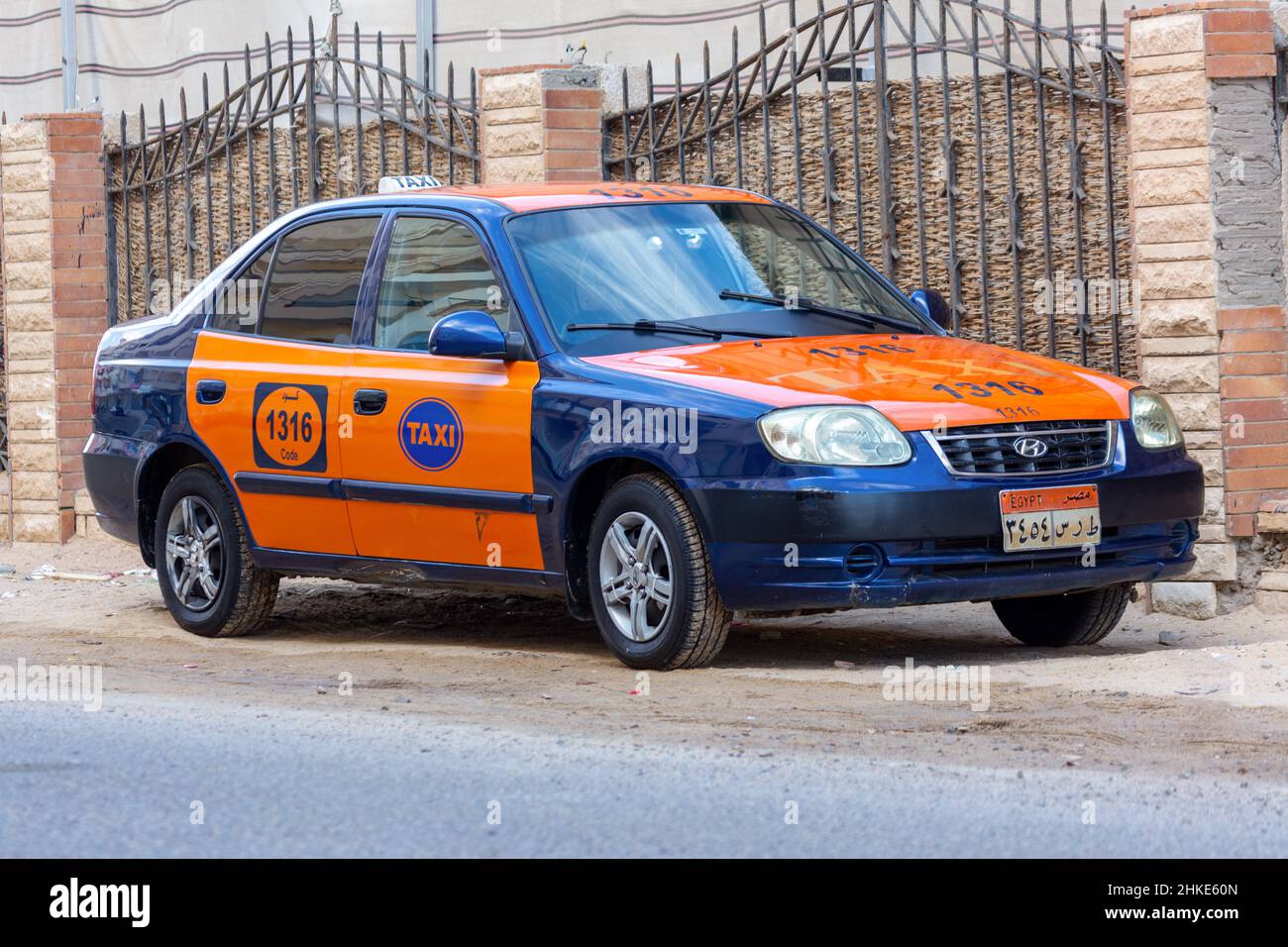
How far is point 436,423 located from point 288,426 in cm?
89

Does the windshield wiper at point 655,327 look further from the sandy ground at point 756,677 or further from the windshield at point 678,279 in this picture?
the sandy ground at point 756,677

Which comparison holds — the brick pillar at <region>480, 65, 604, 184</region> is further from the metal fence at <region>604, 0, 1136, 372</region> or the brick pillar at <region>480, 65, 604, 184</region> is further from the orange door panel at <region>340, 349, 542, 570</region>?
the orange door panel at <region>340, 349, 542, 570</region>

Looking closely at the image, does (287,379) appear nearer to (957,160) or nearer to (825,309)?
(825,309)

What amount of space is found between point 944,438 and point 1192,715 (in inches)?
47.7

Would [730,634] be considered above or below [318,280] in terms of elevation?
below

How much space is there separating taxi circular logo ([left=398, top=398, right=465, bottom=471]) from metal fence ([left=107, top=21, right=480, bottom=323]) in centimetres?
413

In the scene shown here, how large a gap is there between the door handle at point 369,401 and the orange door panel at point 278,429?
0.38 ft

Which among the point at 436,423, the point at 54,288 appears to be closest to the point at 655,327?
the point at 436,423

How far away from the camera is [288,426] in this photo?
8.64m

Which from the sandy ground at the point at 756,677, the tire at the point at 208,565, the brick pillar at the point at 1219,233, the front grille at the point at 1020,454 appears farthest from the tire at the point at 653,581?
the brick pillar at the point at 1219,233

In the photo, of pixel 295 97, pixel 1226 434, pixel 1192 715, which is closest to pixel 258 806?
pixel 1192 715

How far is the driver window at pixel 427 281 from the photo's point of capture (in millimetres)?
8188

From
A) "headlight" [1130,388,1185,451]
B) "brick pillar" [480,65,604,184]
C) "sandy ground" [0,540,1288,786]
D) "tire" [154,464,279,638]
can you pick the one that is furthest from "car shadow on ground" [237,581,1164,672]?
"brick pillar" [480,65,604,184]
